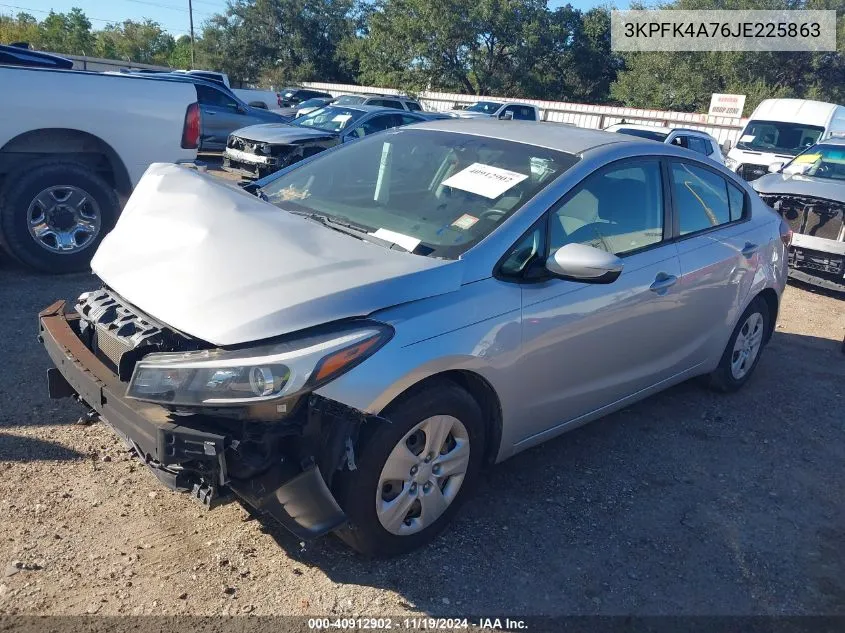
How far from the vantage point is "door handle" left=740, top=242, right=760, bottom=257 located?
4.78 metres

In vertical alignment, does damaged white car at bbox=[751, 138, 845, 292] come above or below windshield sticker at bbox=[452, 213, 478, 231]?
below

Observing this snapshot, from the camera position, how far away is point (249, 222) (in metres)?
3.31

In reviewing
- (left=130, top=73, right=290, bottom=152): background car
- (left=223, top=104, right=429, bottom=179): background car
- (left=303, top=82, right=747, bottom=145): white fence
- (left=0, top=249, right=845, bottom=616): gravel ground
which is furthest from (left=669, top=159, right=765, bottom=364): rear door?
(left=303, top=82, right=747, bottom=145): white fence

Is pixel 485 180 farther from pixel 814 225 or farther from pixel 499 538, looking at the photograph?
pixel 814 225

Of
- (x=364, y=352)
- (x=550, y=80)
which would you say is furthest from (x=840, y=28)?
(x=364, y=352)

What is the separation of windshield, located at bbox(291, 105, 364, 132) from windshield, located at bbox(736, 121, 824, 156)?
8.69 m

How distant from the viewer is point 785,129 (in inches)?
655

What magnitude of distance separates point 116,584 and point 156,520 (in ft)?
1.39

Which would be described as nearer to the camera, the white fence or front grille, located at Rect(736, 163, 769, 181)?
front grille, located at Rect(736, 163, 769, 181)

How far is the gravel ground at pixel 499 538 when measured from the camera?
2887 mm

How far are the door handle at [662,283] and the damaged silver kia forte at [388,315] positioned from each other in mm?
13

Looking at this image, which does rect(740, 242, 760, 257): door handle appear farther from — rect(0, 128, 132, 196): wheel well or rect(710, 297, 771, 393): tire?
rect(0, 128, 132, 196): wheel well

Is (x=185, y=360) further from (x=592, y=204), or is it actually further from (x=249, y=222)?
(x=592, y=204)

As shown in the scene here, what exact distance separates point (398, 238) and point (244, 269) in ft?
2.45
